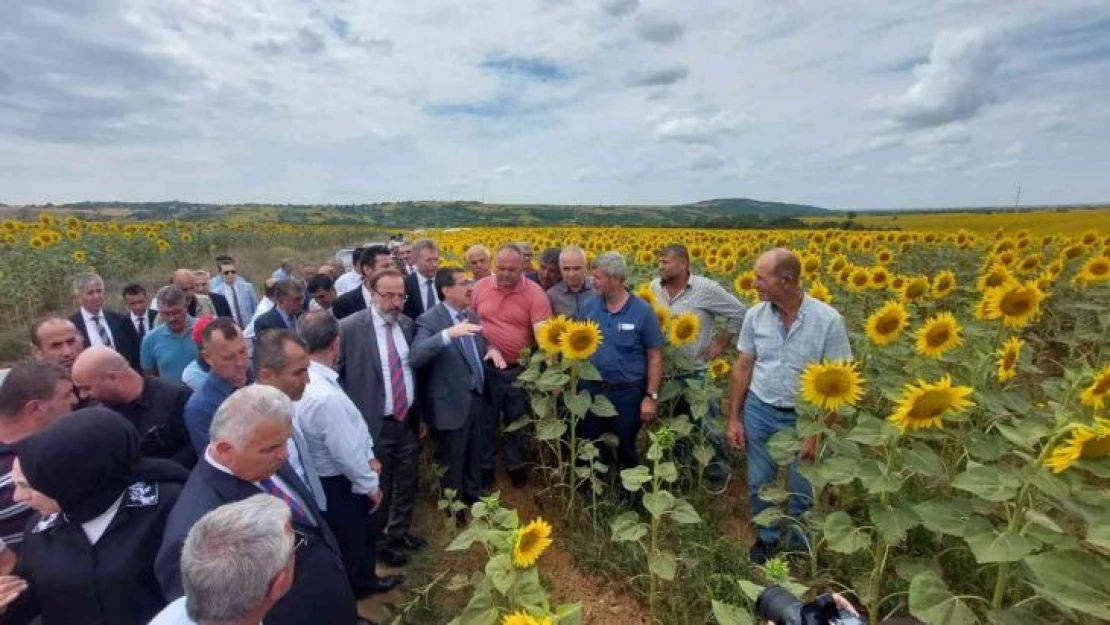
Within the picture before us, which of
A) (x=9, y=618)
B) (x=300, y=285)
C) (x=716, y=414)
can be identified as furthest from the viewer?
(x=300, y=285)

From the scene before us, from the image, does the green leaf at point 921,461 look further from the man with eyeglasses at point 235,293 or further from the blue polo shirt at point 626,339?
the man with eyeglasses at point 235,293

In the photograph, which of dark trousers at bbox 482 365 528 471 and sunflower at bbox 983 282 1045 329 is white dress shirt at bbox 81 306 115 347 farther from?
sunflower at bbox 983 282 1045 329

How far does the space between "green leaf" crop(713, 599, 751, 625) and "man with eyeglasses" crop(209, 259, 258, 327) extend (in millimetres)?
7741

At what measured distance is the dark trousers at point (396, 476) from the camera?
13.4ft

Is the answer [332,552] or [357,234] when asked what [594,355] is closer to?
[332,552]

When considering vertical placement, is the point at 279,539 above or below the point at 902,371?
above

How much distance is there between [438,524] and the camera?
477cm

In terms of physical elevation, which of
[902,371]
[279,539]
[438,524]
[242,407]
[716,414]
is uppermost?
[242,407]

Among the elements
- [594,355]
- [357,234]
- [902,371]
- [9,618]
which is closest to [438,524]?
[594,355]

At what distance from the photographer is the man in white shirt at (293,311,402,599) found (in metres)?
3.07

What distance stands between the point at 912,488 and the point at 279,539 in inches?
161

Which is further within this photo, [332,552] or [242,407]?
[332,552]

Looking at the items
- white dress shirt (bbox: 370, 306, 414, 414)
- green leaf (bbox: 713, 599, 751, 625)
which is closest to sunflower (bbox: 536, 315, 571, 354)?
white dress shirt (bbox: 370, 306, 414, 414)

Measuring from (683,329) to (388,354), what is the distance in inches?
86.4
